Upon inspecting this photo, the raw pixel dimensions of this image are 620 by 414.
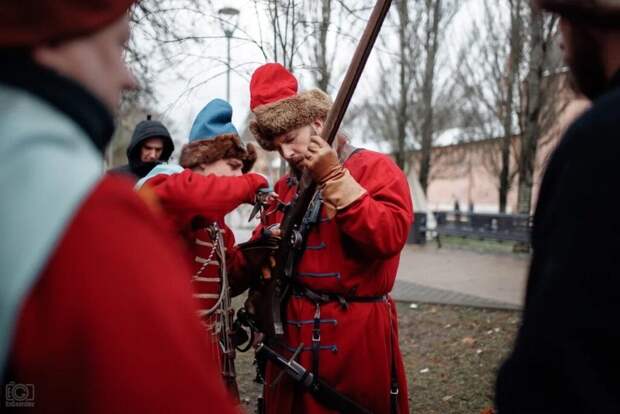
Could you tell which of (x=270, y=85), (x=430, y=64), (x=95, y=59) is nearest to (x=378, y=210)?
(x=270, y=85)

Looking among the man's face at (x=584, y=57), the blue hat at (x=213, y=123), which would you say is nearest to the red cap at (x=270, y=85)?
the blue hat at (x=213, y=123)

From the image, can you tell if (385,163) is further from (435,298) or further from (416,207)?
(416,207)

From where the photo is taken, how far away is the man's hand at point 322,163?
7.76 ft

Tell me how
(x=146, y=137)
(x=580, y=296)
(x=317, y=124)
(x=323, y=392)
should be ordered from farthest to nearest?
(x=146, y=137)
(x=317, y=124)
(x=323, y=392)
(x=580, y=296)

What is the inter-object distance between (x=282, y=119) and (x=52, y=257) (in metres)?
2.20

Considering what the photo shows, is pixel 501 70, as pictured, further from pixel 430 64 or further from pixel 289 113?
pixel 289 113

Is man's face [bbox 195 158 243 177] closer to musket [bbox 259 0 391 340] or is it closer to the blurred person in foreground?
musket [bbox 259 0 391 340]

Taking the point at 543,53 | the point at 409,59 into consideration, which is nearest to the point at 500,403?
the point at 543,53

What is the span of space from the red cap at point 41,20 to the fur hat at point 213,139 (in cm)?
206

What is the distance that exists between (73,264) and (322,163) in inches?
68.9

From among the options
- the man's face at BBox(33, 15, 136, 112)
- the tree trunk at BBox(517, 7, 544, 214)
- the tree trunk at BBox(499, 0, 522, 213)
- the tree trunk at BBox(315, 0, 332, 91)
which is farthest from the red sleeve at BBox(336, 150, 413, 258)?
the tree trunk at BBox(499, 0, 522, 213)

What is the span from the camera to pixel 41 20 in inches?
28.4

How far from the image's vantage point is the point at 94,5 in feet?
2.46

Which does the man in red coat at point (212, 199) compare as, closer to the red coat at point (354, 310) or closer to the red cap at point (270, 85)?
the red cap at point (270, 85)
